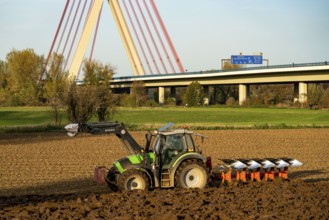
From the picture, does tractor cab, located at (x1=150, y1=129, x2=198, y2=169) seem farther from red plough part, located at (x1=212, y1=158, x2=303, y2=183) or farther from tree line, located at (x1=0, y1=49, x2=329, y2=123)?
tree line, located at (x1=0, y1=49, x2=329, y2=123)

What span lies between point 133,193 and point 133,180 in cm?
58

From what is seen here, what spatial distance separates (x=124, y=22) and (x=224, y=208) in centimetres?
7287

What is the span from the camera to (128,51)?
3529 inches

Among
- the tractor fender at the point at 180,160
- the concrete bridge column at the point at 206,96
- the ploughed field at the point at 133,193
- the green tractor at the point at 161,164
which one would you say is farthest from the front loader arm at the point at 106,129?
the concrete bridge column at the point at 206,96

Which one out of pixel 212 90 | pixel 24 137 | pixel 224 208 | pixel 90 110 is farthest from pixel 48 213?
pixel 212 90

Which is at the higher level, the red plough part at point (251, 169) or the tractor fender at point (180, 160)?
the tractor fender at point (180, 160)

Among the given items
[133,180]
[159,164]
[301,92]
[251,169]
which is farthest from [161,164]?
[301,92]

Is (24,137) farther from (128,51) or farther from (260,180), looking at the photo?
(128,51)

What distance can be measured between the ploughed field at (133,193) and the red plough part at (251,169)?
46cm

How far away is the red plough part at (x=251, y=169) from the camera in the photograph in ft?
60.0

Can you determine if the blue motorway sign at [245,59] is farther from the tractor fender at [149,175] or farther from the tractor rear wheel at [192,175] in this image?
the tractor fender at [149,175]

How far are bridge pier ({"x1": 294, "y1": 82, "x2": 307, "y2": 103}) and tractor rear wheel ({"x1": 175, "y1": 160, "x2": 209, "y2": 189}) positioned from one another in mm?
63787

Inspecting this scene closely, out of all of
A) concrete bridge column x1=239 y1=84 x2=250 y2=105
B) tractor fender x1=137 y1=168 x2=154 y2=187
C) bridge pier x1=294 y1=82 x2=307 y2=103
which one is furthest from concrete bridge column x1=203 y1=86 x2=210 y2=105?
tractor fender x1=137 y1=168 x2=154 y2=187

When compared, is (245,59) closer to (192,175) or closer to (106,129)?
(192,175)
